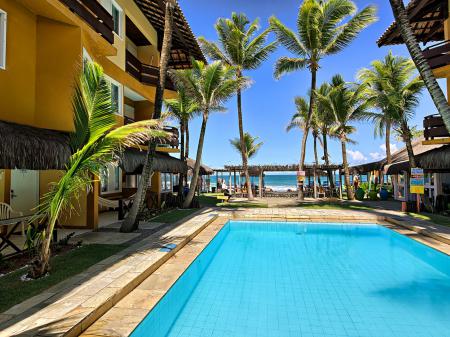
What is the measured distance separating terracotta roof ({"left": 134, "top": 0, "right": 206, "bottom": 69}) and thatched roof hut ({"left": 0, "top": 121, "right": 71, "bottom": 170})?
858 centimetres

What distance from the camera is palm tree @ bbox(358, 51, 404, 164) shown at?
14.5 metres

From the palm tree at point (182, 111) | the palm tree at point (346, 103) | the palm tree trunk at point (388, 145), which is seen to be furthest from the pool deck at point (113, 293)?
the palm tree trunk at point (388, 145)

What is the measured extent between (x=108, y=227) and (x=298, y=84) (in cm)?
2747

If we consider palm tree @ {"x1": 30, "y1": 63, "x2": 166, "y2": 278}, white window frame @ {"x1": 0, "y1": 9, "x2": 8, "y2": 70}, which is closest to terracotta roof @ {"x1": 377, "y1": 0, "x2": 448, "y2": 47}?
palm tree @ {"x1": 30, "y1": 63, "x2": 166, "y2": 278}

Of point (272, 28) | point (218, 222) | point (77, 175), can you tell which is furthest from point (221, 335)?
point (272, 28)

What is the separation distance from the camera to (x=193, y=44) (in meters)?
17.1

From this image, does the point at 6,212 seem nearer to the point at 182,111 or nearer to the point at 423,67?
the point at 182,111

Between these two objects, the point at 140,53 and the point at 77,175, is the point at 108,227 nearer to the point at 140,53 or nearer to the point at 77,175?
the point at 77,175

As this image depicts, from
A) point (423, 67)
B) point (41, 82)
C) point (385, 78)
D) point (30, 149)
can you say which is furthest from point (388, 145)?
point (30, 149)

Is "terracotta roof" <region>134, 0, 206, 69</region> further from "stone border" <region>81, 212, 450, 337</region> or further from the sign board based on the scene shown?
the sign board

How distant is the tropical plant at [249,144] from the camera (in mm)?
34562

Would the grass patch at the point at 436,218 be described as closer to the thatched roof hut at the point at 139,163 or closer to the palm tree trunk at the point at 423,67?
the palm tree trunk at the point at 423,67

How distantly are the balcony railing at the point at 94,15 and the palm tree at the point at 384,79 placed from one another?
492 inches

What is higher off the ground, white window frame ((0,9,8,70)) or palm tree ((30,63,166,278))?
white window frame ((0,9,8,70))
